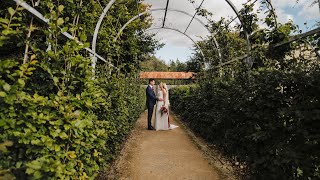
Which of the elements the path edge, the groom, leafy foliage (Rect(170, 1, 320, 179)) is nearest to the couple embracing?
the groom

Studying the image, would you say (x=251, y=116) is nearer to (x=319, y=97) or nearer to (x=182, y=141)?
(x=319, y=97)

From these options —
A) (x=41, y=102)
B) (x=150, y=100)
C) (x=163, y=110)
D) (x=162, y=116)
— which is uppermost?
(x=41, y=102)

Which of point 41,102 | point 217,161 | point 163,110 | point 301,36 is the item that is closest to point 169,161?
point 217,161

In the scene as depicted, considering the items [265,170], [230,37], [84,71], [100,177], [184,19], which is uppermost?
[184,19]

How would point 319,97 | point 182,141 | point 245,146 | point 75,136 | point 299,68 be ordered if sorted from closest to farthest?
point 75,136 < point 319,97 < point 299,68 < point 245,146 < point 182,141

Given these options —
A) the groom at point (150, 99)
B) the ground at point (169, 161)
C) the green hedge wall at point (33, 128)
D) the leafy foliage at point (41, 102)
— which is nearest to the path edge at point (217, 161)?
the ground at point (169, 161)

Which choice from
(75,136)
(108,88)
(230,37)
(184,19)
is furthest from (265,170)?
(184,19)

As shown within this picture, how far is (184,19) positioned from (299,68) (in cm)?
979

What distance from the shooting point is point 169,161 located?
5309mm

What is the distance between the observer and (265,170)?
3.33 metres

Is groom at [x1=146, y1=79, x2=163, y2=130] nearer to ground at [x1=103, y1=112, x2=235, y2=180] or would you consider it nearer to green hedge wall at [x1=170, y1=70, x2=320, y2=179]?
ground at [x1=103, y1=112, x2=235, y2=180]

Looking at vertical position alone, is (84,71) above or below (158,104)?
above

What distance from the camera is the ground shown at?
177 inches

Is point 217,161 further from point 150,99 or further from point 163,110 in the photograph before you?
point 150,99
